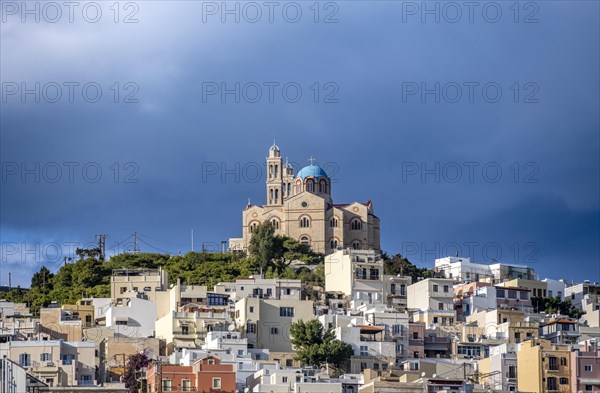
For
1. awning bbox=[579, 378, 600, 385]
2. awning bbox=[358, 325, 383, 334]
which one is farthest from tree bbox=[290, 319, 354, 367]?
awning bbox=[579, 378, 600, 385]

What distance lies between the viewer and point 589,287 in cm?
12119

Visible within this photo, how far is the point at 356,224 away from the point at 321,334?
3562cm

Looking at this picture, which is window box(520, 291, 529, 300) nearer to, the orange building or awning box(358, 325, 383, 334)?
Answer: awning box(358, 325, 383, 334)

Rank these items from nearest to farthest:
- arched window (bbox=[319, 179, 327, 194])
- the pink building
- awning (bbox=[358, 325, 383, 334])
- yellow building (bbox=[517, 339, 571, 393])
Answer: the pink building
yellow building (bbox=[517, 339, 571, 393])
awning (bbox=[358, 325, 383, 334])
arched window (bbox=[319, 179, 327, 194])

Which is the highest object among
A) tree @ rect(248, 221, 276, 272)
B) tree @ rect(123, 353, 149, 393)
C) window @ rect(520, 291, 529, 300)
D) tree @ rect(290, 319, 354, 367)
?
tree @ rect(248, 221, 276, 272)

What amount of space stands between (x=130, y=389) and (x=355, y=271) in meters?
29.7

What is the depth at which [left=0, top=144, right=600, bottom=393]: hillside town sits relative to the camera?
275 ft

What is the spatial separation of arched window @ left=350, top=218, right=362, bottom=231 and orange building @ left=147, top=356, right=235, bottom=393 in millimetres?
47411

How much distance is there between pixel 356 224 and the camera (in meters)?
128

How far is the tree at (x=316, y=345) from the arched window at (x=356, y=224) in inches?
1358

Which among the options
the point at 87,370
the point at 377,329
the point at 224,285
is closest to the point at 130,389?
the point at 87,370

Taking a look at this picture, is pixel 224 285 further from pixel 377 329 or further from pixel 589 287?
pixel 589 287

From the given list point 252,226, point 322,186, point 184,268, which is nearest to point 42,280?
point 184,268

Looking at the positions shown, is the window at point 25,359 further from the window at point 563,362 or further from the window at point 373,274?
the window at point 373,274
